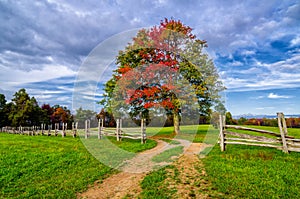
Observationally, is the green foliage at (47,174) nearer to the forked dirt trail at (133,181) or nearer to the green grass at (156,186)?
the forked dirt trail at (133,181)

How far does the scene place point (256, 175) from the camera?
609cm

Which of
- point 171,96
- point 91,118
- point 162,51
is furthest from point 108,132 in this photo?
point 162,51

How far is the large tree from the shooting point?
17.8 m

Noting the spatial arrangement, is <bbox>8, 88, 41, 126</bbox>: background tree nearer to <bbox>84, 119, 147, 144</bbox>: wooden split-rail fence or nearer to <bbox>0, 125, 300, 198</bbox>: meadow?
<bbox>84, 119, 147, 144</bbox>: wooden split-rail fence

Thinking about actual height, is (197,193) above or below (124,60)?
below

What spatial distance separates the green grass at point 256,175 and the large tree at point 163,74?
997cm

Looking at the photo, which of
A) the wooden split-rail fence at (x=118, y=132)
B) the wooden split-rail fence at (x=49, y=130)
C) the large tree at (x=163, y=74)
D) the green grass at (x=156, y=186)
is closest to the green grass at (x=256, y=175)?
the green grass at (x=156, y=186)

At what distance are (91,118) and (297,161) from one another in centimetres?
1806

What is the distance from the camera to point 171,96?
18.1 m

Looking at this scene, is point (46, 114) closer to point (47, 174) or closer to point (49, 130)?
point (49, 130)

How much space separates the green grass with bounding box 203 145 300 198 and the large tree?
32.7ft

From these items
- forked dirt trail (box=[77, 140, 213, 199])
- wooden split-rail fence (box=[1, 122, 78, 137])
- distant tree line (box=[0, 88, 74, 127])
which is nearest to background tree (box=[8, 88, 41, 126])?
distant tree line (box=[0, 88, 74, 127])

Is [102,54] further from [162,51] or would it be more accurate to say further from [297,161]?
[297,161]

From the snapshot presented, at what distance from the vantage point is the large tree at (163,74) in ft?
58.4
